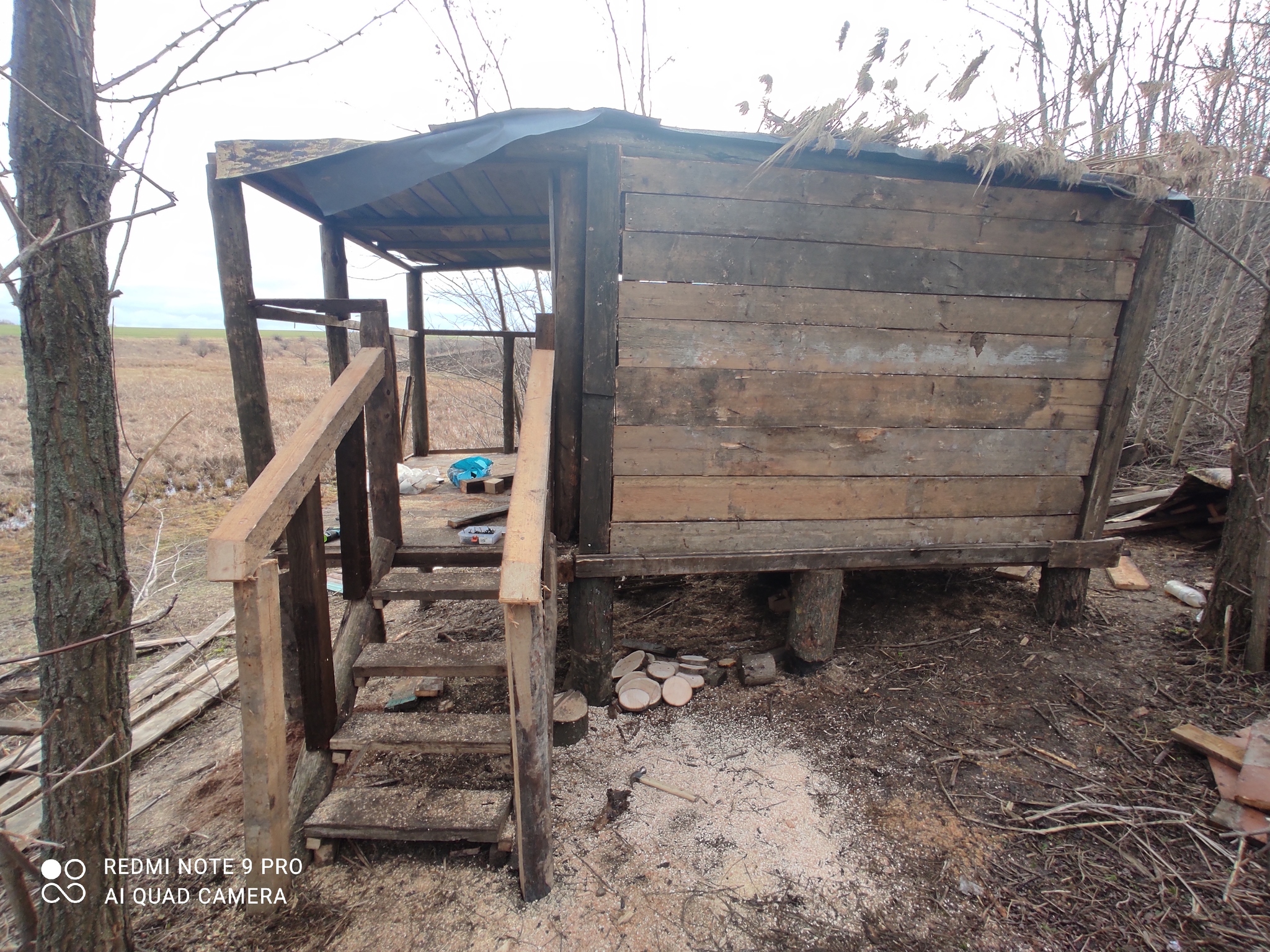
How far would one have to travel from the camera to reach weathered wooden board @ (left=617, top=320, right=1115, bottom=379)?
311 cm

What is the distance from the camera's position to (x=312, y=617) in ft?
7.98

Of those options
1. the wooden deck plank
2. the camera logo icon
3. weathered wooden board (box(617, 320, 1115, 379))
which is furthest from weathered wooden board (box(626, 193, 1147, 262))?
the camera logo icon

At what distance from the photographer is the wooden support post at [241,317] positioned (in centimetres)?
312

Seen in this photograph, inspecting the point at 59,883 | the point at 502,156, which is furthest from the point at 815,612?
the point at 59,883

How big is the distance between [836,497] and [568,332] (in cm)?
181

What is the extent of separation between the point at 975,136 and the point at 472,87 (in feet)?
21.9

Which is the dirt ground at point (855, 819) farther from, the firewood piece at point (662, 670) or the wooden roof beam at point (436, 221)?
the wooden roof beam at point (436, 221)

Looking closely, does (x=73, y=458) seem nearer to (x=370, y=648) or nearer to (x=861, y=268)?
(x=370, y=648)

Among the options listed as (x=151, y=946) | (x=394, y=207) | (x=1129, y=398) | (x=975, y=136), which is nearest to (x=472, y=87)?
(x=394, y=207)

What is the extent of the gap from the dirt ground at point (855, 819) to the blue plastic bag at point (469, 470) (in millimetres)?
2017

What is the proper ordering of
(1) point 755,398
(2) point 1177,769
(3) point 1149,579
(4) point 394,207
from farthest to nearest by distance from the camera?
(3) point 1149,579, (4) point 394,207, (1) point 755,398, (2) point 1177,769

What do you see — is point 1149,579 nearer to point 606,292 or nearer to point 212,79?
point 606,292

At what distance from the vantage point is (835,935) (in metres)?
2.06

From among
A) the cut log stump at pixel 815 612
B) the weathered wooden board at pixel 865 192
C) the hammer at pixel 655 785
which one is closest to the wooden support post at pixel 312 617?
the hammer at pixel 655 785
